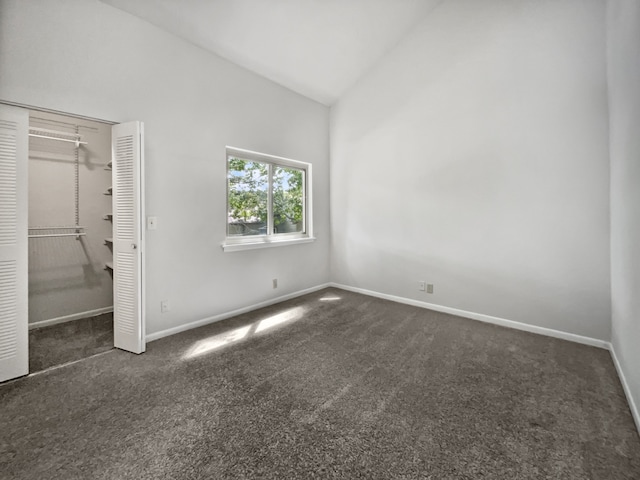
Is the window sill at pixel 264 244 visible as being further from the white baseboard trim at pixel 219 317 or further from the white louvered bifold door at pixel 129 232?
the white louvered bifold door at pixel 129 232

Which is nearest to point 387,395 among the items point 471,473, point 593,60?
point 471,473

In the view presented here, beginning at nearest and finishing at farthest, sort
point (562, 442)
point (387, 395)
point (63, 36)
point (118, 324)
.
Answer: point (562, 442) → point (387, 395) → point (63, 36) → point (118, 324)

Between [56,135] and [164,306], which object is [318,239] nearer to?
[164,306]

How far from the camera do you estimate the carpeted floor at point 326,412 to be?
1364 mm

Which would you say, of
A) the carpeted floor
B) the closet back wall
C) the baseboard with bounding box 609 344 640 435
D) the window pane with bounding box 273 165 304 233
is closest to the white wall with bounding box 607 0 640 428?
the baseboard with bounding box 609 344 640 435

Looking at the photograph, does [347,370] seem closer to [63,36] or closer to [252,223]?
[252,223]

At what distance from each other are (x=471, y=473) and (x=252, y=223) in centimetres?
327

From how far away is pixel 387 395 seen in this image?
192cm

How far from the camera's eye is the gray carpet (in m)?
2.41

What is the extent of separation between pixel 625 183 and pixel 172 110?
387 cm

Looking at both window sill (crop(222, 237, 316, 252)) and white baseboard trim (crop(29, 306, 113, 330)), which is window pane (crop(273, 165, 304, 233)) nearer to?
window sill (crop(222, 237, 316, 252))

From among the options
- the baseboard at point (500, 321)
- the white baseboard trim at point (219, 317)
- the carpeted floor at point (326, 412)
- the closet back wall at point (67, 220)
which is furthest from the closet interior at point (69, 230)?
the baseboard at point (500, 321)

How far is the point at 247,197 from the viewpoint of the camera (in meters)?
3.76

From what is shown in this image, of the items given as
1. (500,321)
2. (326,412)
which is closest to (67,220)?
(326,412)
